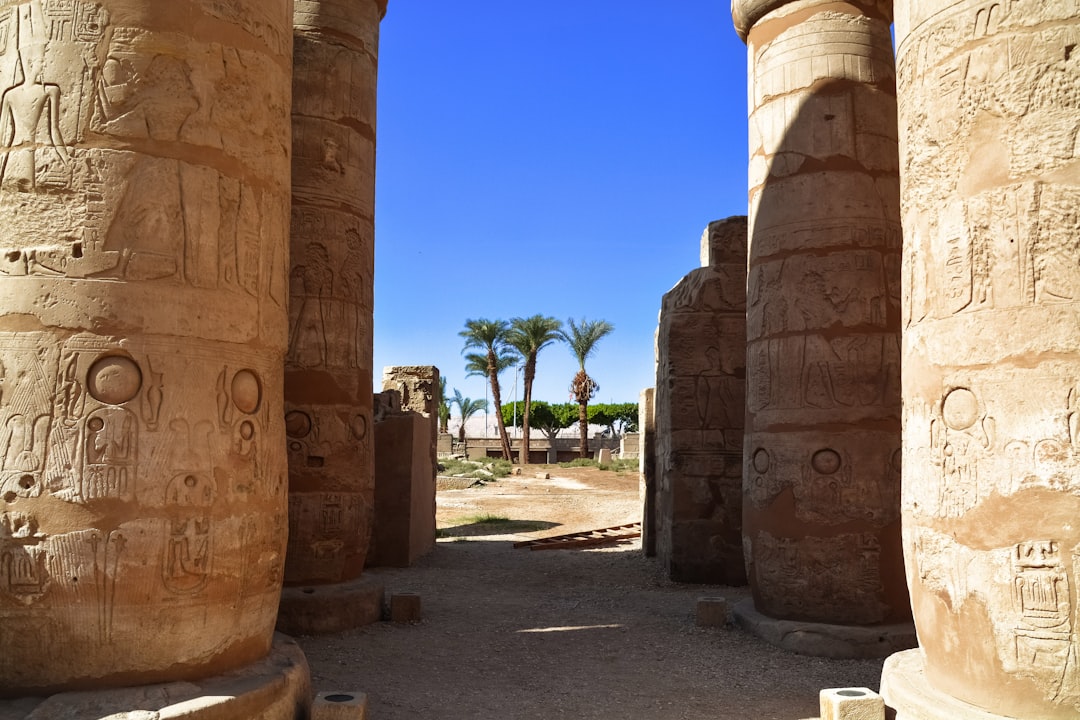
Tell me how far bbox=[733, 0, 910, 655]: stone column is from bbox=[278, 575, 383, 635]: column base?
3.03 metres

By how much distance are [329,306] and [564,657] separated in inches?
→ 130

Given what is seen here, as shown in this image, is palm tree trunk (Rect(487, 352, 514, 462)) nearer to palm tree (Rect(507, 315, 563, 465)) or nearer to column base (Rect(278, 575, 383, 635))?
palm tree (Rect(507, 315, 563, 465))

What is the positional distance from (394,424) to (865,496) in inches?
233

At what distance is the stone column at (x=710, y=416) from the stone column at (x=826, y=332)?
2.31m

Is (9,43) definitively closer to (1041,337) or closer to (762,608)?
(1041,337)

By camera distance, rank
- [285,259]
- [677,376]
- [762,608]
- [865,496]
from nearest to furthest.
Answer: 1. [285,259]
2. [865,496]
3. [762,608]
4. [677,376]

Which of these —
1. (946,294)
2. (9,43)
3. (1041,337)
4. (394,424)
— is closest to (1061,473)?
(1041,337)

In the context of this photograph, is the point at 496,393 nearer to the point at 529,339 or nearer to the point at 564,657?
the point at 529,339

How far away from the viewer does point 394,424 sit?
10891 millimetres

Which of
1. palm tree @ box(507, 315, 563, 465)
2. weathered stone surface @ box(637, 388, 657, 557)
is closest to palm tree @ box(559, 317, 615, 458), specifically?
palm tree @ box(507, 315, 563, 465)

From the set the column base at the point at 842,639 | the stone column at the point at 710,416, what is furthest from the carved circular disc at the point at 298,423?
the stone column at the point at 710,416

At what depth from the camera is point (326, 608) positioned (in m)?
7.02

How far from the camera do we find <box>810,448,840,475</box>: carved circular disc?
6.57m

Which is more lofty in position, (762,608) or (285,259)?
(285,259)
